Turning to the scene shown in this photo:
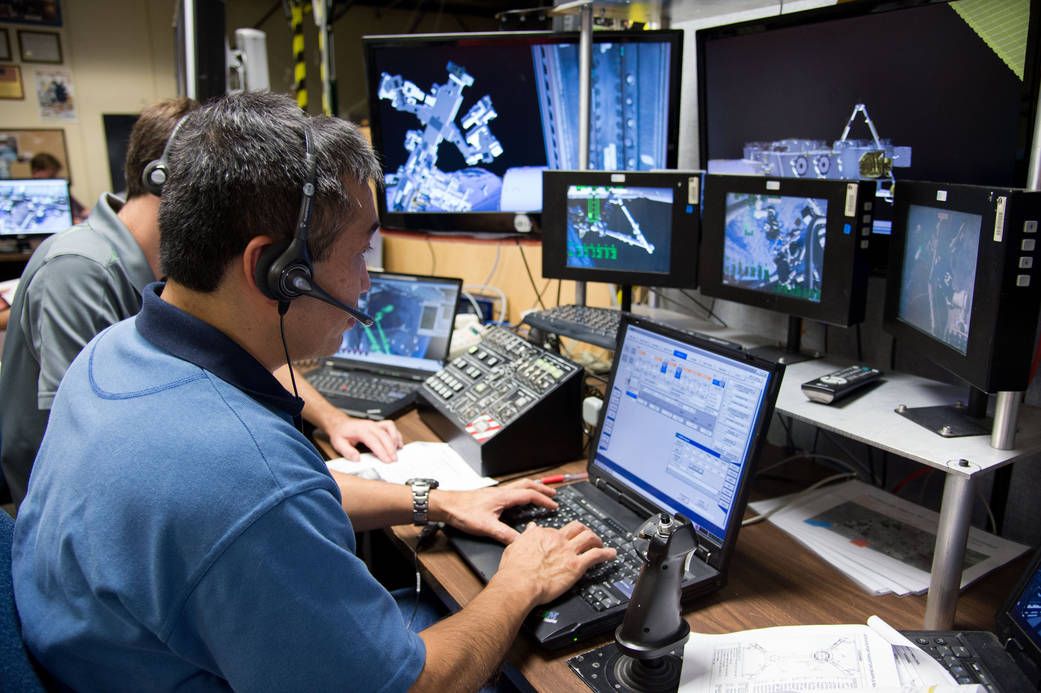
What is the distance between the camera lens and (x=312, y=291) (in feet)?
2.86

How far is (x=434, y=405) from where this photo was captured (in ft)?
5.53

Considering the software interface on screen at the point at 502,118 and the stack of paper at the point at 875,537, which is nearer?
the stack of paper at the point at 875,537

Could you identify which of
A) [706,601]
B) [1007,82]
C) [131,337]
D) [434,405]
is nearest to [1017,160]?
[1007,82]

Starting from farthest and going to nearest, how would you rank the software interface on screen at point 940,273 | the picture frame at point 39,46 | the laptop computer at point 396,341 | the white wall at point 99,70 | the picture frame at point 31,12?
the white wall at point 99,70
the picture frame at point 39,46
the picture frame at point 31,12
the laptop computer at point 396,341
the software interface on screen at point 940,273

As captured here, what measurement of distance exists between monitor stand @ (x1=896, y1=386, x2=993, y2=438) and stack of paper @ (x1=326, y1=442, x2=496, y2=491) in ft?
2.56

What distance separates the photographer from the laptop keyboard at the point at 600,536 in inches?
42.4

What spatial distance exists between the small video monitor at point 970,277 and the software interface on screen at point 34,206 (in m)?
4.59

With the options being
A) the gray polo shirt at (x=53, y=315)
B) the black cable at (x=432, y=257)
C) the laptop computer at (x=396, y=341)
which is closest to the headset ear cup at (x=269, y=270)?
the gray polo shirt at (x=53, y=315)

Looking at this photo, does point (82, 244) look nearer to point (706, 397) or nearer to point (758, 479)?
point (706, 397)

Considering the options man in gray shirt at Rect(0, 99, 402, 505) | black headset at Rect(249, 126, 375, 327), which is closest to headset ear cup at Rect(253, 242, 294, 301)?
black headset at Rect(249, 126, 375, 327)

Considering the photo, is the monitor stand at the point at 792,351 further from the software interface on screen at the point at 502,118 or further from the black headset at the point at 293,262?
the black headset at the point at 293,262

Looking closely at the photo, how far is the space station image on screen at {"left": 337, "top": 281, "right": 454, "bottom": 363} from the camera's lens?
2049 mm

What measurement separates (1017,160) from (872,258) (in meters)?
0.29

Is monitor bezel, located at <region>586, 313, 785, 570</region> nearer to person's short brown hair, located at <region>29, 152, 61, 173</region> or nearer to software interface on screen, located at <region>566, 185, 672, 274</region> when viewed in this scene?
software interface on screen, located at <region>566, 185, 672, 274</region>
